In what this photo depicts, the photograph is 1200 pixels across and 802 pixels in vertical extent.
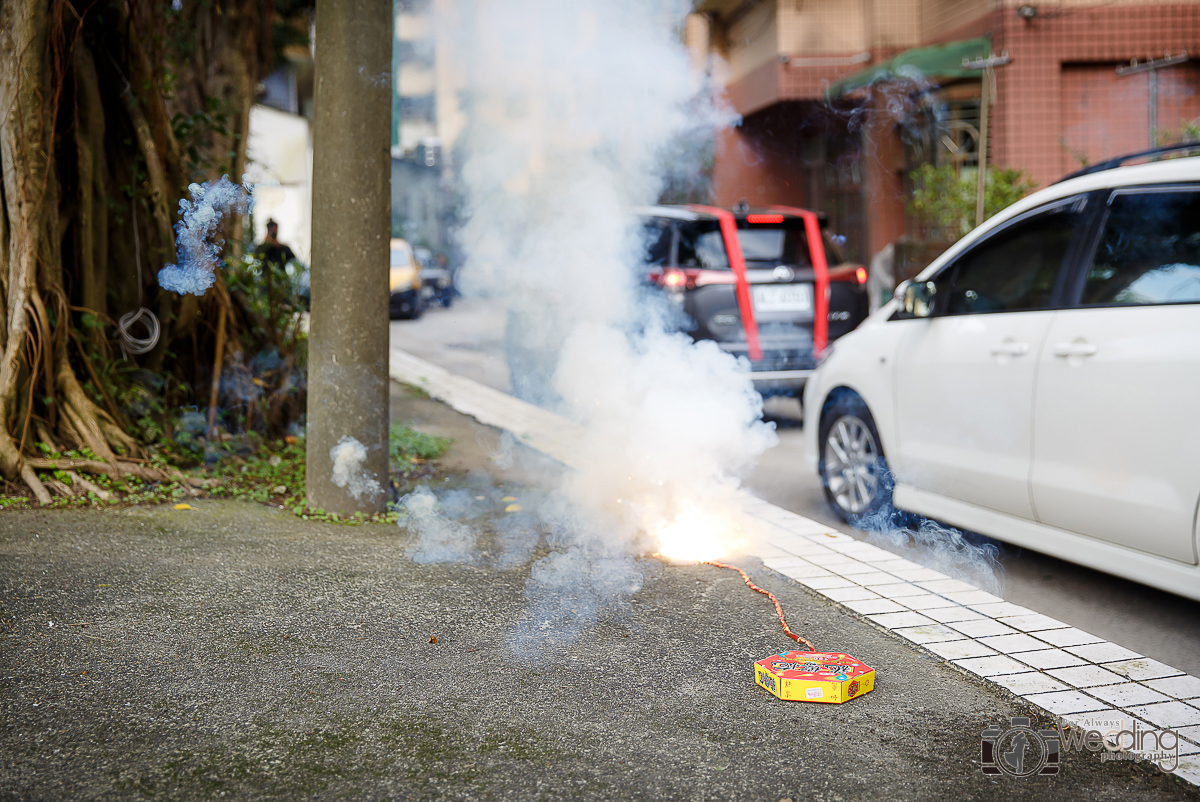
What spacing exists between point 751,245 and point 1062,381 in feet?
15.1

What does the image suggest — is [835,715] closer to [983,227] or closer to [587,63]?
[983,227]

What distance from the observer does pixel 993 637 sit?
3.94 m

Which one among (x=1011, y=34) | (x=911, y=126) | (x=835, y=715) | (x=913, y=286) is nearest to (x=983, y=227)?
(x=913, y=286)

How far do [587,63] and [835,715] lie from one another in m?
6.16

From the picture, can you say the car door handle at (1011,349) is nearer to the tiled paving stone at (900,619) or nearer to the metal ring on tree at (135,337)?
the tiled paving stone at (900,619)

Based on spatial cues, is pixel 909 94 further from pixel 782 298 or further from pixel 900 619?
pixel 900 619

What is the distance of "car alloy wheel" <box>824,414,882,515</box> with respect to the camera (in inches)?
224

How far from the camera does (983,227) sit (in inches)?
203

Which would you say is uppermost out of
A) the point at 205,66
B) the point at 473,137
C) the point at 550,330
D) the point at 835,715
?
the point at 205,66

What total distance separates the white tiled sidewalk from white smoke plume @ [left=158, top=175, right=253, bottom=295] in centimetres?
363

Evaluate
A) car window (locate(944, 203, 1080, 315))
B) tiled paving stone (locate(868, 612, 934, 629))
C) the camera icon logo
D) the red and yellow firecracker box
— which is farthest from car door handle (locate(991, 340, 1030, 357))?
the camera icon logo

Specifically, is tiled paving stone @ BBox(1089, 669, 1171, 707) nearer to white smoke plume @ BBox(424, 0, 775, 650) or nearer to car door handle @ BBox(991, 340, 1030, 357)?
car door handle @ BBox(991, 340, 1030, 357)

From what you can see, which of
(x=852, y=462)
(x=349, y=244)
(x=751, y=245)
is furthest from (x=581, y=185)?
(x=852, y=462)

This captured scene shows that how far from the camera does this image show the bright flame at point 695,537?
498cm
